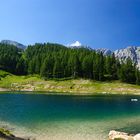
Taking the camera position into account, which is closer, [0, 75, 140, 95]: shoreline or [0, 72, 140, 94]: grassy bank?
[0, 75, 140, 95]: shoreline

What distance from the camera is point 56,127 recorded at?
4700 centimetres

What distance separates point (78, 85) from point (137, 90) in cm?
3496

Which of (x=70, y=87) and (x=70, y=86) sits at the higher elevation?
(x=70, y=86)

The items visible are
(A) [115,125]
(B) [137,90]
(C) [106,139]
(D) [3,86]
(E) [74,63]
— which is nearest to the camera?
(C) [106,139]

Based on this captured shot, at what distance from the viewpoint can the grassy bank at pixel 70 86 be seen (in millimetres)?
151250

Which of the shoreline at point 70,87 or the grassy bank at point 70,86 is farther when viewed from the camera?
the grassy bank at point 70,86

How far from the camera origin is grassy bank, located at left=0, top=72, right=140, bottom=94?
151250mm

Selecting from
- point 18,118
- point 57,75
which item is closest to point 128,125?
point 18,118

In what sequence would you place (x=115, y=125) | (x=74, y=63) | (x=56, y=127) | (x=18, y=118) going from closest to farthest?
(x=56, y=127) → (x=115, y=125) → (x=18, y=118) → (x=74, y=63)

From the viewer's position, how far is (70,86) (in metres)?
162

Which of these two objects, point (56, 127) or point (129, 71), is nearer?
point (56, 127)

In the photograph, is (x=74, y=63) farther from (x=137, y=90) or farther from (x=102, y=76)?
(x=137, y=90)

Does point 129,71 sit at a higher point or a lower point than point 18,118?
higher

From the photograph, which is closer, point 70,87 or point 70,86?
point 70,87
